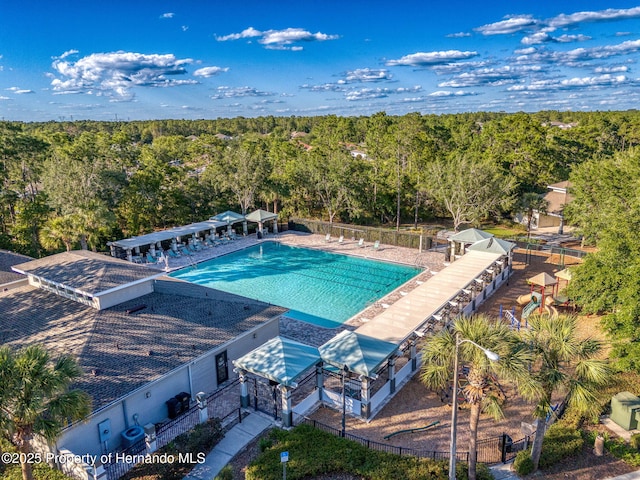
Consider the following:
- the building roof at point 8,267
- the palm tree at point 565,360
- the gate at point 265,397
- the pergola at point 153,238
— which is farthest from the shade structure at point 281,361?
the pergola at point 153,238

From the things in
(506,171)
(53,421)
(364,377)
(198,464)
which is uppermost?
(506,171)

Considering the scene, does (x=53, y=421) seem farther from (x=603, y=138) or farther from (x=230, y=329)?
(x=603, y=138)

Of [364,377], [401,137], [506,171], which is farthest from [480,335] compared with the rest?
[401,137]

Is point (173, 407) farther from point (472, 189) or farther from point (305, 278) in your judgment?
point (472, 189)

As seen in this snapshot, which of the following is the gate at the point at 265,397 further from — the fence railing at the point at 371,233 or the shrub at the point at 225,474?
the fence railing at the point at 371,233

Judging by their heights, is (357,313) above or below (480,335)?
below

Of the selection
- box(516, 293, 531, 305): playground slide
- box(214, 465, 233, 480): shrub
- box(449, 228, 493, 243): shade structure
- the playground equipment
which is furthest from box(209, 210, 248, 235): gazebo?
box(214, 465, 233, 480): shrub
